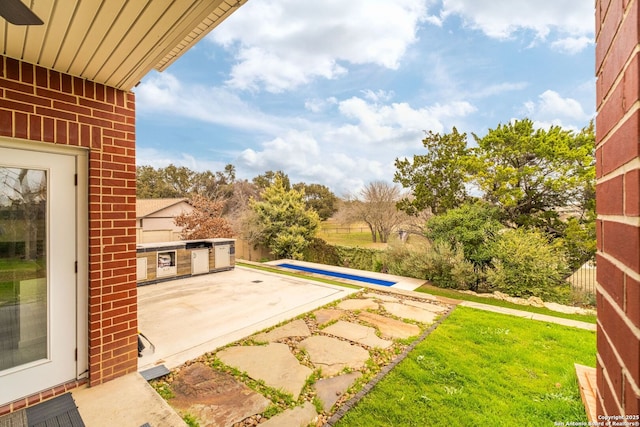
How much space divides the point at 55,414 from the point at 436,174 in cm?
1301

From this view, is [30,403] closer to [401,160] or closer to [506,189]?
[506,189]

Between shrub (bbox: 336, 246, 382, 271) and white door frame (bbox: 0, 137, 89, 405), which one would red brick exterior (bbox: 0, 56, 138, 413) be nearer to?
white door frame (bbox: 0, 137, 89, 405)

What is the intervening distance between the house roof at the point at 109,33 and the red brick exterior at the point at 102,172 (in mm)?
212

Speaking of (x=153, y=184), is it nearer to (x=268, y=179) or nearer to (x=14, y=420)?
(x=268, y=179)

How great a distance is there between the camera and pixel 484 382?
322cm

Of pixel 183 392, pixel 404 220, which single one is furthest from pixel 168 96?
pixel 183 392

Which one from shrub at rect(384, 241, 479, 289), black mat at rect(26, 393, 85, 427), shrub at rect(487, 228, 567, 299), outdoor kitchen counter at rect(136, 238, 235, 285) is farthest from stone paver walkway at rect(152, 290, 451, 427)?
outdoor kitchen counter at rect(136, 238, 235, 285)

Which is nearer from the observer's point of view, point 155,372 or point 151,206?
point 155,372

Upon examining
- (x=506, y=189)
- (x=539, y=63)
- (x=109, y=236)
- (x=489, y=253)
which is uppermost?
(x=539, y=63)

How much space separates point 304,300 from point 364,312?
4.88ft

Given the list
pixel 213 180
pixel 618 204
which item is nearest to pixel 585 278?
pixel 618 204

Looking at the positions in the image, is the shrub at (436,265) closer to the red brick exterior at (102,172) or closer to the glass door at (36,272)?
the red brick exterior at (102,172)

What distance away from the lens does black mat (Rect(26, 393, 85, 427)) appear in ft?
8.02

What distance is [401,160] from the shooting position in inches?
540
